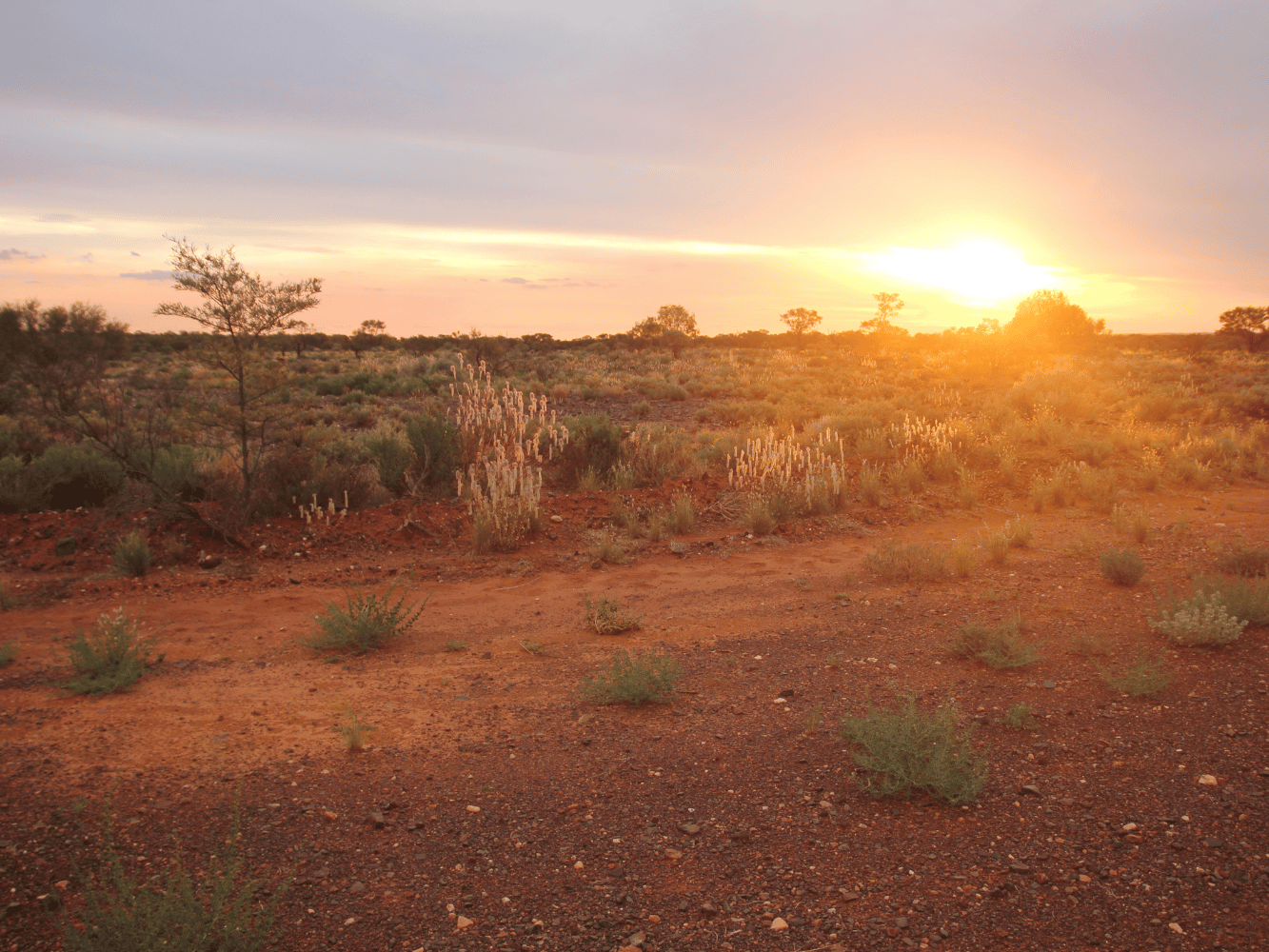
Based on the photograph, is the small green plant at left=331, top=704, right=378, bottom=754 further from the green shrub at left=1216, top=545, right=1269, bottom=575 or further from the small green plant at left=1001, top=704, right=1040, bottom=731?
the green shrub at left=1216, top=545, right=1269, bottom=575

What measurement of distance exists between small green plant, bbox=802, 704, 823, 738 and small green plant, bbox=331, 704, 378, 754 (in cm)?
269

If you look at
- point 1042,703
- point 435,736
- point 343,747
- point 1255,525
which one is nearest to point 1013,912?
point 1042,703

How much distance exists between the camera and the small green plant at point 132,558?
8.11 meters

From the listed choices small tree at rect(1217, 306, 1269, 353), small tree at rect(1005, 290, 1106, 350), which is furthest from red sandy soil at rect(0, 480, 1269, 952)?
small tree at rect(1217, 306, 1269, 353)

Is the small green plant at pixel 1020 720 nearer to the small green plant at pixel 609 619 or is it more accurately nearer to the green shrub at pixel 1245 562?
the small green plant at pixel 609 619

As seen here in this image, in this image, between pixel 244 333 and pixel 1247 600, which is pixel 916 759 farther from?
pixel 244 333

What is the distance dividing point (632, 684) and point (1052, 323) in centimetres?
4482

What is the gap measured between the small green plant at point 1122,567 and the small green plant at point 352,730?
6625 mm

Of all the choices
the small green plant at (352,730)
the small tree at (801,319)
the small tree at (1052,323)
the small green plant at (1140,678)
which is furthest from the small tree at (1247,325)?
the small green plant at (352,730)

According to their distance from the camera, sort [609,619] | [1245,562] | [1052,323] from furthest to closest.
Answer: [1052,323], [1245,562], [609,619]

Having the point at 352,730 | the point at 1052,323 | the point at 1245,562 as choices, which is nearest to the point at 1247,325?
the point at 1052,323

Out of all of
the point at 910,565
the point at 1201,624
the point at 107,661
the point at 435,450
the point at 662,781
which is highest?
the point at 435,450

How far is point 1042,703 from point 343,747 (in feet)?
14.3

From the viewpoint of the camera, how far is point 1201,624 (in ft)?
16.8
